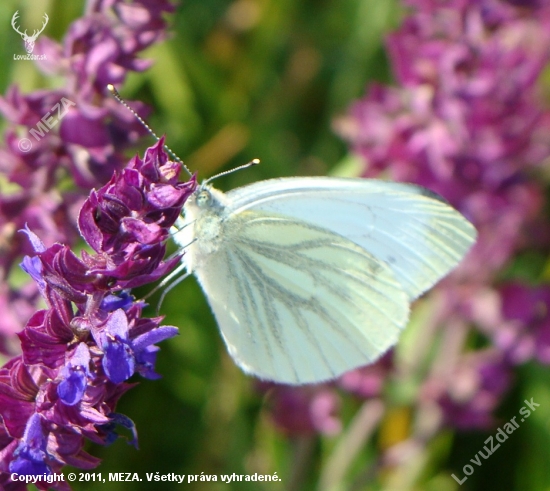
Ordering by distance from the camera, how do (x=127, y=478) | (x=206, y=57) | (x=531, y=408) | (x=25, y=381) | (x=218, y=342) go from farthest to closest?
(x=206, y=57) → (x=218, y=342) → (x=531, y=408) → (x=127, y=478) → (x=25, y=381)

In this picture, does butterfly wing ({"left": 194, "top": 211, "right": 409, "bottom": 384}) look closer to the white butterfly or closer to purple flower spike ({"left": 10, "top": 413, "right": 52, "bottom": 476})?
the white butterfly

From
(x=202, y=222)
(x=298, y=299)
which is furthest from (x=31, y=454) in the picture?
(x=298, y=299)

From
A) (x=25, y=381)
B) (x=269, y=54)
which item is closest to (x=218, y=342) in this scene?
(x=269, y=54)

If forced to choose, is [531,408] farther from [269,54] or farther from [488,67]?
[269,54]

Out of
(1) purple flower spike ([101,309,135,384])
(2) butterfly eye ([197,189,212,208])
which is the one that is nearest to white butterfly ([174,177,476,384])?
Answer: (2) butterfly eye ([197,189,212,208])

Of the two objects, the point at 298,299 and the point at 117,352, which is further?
the point at 298,299

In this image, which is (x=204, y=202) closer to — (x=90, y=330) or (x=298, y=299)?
(x=298, y=299)
